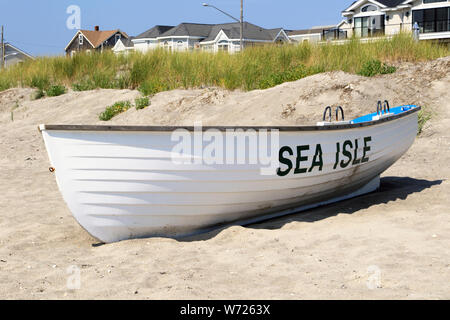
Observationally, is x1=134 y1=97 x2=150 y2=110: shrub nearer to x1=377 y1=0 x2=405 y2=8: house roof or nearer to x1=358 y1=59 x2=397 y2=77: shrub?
x1=358 y1=59 x2=397 y2=77: shrub

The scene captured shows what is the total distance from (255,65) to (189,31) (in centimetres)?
4261

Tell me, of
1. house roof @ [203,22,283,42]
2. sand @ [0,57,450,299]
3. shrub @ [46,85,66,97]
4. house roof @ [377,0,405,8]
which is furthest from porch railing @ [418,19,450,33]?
sand @ [0,57,450,299]

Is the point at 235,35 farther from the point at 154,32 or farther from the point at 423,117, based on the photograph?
the point at 423,117

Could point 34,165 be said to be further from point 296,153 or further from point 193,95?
point 296,153

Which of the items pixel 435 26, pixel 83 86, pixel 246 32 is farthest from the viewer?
pixel 246 32

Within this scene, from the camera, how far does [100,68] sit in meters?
18.7

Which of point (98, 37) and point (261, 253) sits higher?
point (98, 37)

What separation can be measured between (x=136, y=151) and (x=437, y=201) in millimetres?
3783

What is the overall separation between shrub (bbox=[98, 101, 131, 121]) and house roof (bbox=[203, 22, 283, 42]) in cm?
3976

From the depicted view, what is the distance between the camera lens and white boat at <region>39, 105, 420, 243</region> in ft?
16.3

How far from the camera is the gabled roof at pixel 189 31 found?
56.4 metres

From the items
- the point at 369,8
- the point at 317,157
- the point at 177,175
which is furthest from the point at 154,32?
the point at 177,175

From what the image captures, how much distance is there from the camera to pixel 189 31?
186ft

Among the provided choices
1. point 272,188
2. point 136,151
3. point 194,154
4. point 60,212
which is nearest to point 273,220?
point 272,188
